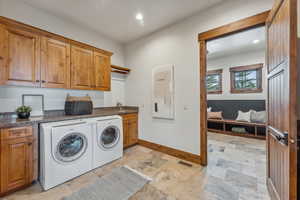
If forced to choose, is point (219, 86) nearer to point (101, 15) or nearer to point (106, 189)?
point (101, 15)

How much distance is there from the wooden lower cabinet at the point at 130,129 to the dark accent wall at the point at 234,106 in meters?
3.33

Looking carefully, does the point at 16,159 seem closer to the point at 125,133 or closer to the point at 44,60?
the point at 44,60

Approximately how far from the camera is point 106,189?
68.2 inches

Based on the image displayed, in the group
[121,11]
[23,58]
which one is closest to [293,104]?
[121,11]

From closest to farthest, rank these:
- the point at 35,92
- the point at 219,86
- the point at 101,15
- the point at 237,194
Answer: the point at 237,194 < the point at 35,92 < the point at 101,15 < the point at 219,86

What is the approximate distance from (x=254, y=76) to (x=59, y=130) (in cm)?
567

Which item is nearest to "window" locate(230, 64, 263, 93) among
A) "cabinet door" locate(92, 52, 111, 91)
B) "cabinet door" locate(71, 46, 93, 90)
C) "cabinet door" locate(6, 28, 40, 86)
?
"cabinet door" locate(92, 52, 111, 91)

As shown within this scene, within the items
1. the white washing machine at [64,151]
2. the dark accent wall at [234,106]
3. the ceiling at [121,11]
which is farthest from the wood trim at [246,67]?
the white washing machine at [64,151]

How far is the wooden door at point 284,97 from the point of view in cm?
101

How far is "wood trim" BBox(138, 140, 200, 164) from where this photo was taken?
2.46 meters

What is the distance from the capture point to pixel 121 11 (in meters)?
2.37

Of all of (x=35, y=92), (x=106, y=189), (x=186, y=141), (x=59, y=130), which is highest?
(x=35, y=92)

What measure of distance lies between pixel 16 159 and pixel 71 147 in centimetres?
60

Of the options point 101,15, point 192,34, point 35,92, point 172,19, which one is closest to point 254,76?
Result: point 192,34
